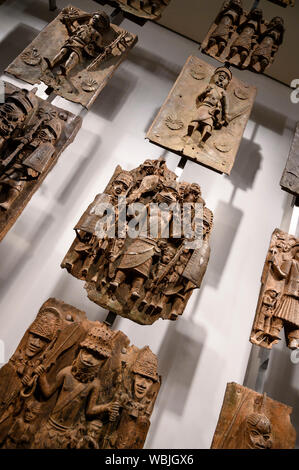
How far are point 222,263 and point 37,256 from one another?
2180 millimetres

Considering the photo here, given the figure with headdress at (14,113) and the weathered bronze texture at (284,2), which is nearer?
the figure with headdress at (14,113)

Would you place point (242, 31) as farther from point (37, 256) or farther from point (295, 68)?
point (37, 256)

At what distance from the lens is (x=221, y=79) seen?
15.1 feet

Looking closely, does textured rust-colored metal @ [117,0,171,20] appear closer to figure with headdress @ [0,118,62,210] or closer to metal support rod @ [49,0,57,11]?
metal support rod @ [49,0,57,11]

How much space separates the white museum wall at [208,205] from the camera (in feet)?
12.7

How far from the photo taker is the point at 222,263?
4.52 metres

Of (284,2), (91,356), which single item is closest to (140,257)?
(91,356)

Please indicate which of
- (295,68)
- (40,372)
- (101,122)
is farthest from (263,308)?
(295,68)

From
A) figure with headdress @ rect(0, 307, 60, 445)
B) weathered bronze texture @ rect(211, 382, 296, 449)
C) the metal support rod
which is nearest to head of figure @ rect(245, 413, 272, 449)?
weathered bronze texture @ rect(211, 382, 296, 449)

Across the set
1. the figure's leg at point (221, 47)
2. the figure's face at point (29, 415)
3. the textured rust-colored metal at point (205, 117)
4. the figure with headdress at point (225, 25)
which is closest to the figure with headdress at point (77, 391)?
the figure's face at point (29, 415)

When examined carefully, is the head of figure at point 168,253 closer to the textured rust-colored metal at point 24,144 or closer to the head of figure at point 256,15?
the textured rust-colored metal at point 24,144

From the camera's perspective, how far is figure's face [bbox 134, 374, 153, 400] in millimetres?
2881

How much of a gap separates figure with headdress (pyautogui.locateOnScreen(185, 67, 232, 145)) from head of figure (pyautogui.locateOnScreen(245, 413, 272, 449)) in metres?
2.84

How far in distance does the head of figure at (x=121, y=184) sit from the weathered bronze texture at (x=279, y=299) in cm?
160
